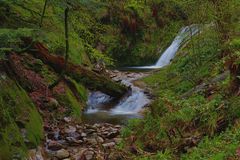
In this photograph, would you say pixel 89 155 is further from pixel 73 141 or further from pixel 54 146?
pixel 73 141

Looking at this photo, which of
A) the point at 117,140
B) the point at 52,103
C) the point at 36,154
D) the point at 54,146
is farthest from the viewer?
the point at 52,103

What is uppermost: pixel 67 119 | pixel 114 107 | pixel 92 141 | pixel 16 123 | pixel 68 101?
pixel 16 123

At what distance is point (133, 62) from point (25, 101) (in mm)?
15468

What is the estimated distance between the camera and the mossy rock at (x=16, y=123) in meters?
6.78

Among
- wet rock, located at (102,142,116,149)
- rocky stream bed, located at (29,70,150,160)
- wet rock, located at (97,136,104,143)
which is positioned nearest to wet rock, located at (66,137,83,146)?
rocky stream bed, located at (29,70,150,160)

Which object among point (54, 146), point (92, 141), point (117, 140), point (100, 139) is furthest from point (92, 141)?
point (54, 146)

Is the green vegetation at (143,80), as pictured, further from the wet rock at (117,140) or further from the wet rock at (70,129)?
the wet rock at (70,129)

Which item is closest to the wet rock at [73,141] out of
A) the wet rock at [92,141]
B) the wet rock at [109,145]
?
the wet rock at [92,141]

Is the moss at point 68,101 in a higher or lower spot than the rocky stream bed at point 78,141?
higher

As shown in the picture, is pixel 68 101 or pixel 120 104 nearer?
pixel 68 101

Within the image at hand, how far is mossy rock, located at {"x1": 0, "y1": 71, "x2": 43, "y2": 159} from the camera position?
678cm

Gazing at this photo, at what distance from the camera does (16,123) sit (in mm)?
7988

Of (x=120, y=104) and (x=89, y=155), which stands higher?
(x=89, y=155)

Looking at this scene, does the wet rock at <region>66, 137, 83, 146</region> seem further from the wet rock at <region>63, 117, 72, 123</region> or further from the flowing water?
the flowing water
